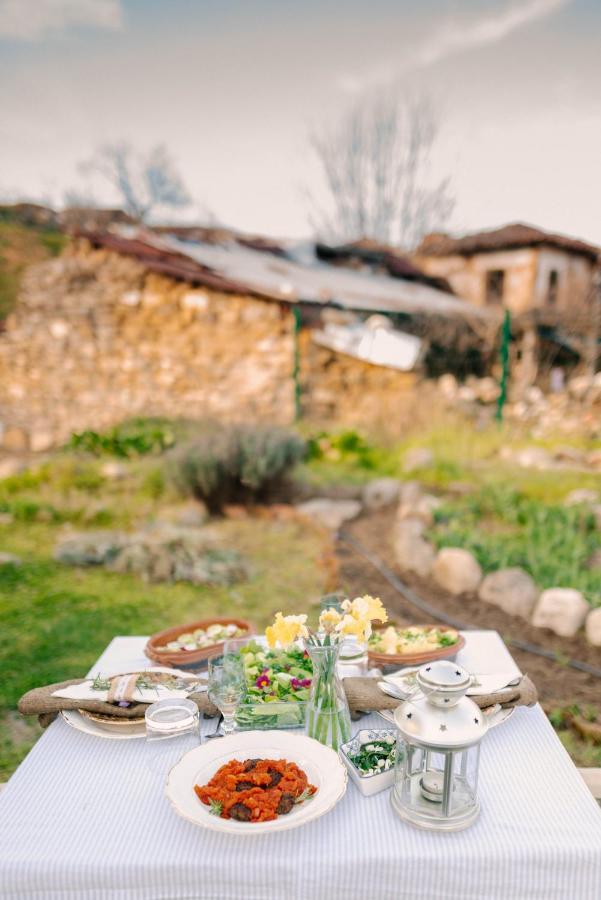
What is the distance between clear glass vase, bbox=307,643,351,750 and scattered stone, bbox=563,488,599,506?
15.2 ft

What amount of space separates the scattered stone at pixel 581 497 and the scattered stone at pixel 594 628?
192 centimetres

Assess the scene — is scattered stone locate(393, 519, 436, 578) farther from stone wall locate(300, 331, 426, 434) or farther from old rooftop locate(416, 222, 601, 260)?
old rooftop locate(416, 222, 601, 260)

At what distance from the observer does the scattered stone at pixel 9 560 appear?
16.4 feet

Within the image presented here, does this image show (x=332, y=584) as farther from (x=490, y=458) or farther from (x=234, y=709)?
(x=490, y=458)

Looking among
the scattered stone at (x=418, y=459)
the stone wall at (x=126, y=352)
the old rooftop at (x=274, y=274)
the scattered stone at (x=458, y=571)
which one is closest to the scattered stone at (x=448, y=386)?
the old rooftop at (x=274, y=274)

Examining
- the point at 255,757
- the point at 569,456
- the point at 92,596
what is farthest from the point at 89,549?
the point at 569,456

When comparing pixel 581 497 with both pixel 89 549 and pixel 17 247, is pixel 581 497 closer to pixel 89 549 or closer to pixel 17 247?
pixel 89 549

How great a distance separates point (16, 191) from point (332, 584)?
1739 cm

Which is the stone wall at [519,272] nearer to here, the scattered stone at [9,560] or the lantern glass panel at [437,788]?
the scattered stone at [9,560]

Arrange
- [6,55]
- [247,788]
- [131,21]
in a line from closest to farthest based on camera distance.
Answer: [247,788]
[131,21]
[6,55]

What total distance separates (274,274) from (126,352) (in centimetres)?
345

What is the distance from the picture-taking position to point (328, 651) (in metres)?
1.51

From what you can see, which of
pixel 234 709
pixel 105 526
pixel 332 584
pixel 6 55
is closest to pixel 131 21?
pixel 6 55

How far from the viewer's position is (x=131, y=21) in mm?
10195
